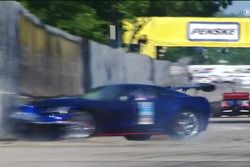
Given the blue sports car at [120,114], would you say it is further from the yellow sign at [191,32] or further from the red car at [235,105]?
the yellow sign at [191,32]

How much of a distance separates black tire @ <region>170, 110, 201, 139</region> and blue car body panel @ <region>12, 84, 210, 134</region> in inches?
4.3

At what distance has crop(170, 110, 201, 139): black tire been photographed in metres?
19.0

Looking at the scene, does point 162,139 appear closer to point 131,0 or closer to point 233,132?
point 233,132

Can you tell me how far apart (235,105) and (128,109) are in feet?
43.1

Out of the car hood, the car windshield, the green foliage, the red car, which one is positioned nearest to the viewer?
the car windshield

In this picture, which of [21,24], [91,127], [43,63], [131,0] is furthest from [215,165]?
[131,0]

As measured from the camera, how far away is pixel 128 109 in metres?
18.7

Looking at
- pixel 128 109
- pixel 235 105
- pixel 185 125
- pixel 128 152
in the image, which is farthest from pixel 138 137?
pixel 235 105

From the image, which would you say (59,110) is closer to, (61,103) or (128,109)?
(61,103)

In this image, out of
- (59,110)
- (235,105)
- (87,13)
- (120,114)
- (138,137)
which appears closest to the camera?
(59,110)

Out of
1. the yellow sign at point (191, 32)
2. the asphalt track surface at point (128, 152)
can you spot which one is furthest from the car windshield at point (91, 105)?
the yellow sign at point (191, 32)

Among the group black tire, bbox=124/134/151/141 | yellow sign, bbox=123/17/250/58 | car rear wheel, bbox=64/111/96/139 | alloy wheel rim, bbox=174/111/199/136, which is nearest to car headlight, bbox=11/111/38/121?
car rear wheel, bbox=64/111/96/139

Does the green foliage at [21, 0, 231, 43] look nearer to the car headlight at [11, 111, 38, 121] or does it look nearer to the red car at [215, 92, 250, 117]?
the red car at [215, 92, 250, 117]

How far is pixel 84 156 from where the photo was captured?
14281mm
